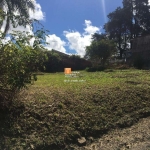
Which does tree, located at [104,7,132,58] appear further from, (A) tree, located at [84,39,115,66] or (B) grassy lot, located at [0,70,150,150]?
(B) grassy lot, located at [0,70,150,150]

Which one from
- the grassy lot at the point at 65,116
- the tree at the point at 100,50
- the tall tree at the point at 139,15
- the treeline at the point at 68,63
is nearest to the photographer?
the grassy lot at the point at 65,116

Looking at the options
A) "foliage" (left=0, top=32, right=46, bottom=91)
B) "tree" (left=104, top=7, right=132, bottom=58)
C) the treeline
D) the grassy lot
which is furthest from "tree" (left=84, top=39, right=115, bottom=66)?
"foliage" (left=0, top=32, right=46, bottom=91)

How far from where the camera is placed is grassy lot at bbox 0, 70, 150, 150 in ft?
10.7

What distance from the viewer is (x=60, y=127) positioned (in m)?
3.61

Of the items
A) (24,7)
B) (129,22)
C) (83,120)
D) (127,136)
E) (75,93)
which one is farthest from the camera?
(129,22)

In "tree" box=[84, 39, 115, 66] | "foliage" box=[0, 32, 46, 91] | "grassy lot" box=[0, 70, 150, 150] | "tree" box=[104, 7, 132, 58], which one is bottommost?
"grassy lot" box=[0, 70, 150, 150]

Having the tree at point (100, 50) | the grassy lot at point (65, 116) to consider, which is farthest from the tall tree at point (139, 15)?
the grassy lot at point (65, 116)

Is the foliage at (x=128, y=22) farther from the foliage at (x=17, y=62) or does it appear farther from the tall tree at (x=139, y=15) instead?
the foliage at (x=17, y=62)

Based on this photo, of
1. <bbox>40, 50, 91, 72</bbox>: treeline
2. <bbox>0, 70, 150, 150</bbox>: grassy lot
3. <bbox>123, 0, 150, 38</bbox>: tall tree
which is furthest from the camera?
<bbox>123, 0, 150, 38</bbox>: tall tree

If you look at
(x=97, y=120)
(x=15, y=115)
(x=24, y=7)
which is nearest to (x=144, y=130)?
(x=97, y=120)

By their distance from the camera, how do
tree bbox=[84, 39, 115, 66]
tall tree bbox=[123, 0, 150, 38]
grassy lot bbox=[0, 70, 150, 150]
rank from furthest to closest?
tall tree bbox=[123, 0, 150, 38] → tree bbox=[84, 39, 115, 66] → grassy lot bbox=[0, 70, 150, 150]

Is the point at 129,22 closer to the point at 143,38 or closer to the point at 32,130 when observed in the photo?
the point at 143,38

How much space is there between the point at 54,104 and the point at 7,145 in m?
1.47

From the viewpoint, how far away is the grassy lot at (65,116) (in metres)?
3.27
